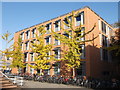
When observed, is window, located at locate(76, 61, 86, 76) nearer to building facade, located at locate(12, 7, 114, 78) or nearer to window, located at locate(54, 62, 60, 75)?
building facade, located at locate(12, 7, 114, 78)

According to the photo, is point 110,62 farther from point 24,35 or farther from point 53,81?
point 24,35

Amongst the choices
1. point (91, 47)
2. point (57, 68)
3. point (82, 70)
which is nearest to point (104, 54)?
point (91, 47)

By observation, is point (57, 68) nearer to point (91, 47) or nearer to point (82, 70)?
point (82, 70)

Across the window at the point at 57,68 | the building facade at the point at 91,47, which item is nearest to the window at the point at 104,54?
the building facade at the point at 91,47

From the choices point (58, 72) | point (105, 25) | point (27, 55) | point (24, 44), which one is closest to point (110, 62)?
point (105, 25)

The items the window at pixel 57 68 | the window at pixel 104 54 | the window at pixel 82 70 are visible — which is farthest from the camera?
the window at pixel 104 54

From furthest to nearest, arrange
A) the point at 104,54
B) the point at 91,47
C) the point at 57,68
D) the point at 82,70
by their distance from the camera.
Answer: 1. the point at 104,54
2. the point at 57,68
3. the point at 91,47
4. the point at 82,70

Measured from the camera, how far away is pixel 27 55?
32938 millimetres

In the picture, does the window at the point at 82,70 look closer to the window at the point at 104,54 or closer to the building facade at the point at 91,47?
the building facade at the point at 91,47

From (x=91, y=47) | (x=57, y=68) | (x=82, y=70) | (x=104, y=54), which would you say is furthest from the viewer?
(x=104, y=54)

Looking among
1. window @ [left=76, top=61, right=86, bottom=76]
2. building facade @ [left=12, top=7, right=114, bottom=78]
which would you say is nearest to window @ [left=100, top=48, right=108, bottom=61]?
building facade @ [left=12, top=7, right=114, bottom=78]

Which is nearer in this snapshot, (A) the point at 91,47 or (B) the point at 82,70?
(B) the point at 82,70

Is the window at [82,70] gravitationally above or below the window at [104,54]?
below

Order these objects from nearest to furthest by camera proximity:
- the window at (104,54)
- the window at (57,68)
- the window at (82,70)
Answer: the window at (82,70)
the window at (57,68)
the window at (104,54)
